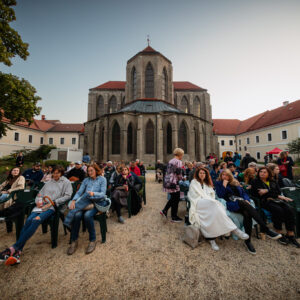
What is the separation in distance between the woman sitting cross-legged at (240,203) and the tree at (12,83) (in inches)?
549

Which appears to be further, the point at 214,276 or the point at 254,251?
the point at 254,251

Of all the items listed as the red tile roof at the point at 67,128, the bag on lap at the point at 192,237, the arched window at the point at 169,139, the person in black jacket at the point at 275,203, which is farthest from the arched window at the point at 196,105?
the bag on lap at the point at 192,237

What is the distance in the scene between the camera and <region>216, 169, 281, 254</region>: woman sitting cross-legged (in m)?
2.85

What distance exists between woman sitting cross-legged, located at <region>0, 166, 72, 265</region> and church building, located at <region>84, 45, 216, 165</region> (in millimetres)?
15008

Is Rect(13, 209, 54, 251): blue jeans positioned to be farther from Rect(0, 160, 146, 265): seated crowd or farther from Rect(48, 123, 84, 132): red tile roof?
Rect(48, 123, 84, 132): red tile roof

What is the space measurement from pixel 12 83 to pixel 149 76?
20342 mm

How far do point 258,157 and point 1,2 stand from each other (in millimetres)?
39227

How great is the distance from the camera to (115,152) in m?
19.9

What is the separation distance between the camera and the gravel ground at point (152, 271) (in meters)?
1.82

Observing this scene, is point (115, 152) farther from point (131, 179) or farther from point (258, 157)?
point (258, 157)

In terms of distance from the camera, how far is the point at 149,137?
1914cm

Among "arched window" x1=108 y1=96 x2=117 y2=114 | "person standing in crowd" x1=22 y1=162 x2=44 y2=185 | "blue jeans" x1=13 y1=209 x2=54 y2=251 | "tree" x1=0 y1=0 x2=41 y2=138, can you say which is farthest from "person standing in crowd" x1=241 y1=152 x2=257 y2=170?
"arched window" x1=108 y1=96 x2=117 y2=114

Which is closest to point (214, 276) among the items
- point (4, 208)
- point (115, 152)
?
point (4, 208)

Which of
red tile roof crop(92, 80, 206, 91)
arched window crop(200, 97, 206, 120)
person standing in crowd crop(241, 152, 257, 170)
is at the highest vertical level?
red tile roof crop(92, 80, 206, 91)
